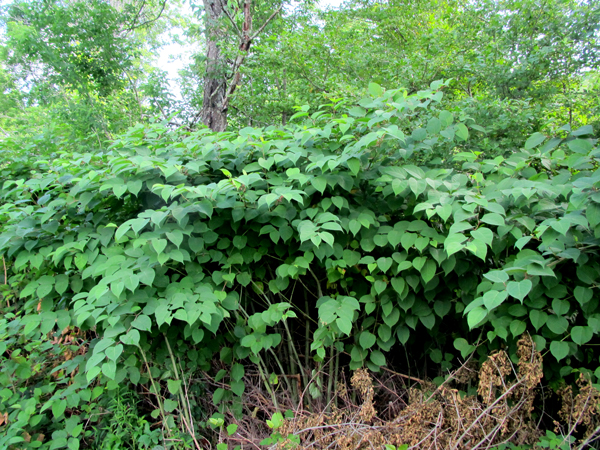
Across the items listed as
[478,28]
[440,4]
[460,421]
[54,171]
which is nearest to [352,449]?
[460,421]

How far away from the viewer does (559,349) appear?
159cm

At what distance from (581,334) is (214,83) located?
539 cm

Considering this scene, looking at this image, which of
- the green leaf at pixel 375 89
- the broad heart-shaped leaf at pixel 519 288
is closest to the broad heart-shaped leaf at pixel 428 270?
the broad heart-shaped leaf at pixel 519 288

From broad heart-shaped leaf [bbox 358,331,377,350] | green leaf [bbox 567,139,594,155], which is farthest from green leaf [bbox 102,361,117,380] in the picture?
green leaf [bbox 567,139,594,155]

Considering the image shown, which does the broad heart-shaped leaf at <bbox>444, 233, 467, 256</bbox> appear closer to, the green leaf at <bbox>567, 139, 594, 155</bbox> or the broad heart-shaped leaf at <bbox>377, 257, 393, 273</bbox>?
the broad heart-shaped leaf at <bbox>377, 257, 393, 273</bbox>

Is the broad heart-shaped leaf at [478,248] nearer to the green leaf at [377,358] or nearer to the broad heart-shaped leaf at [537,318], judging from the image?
the broad heart-shaped leaf at [537,318]

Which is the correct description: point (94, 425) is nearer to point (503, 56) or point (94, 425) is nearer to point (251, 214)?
point (251, 214)

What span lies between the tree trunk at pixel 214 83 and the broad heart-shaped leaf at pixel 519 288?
463 centimetres

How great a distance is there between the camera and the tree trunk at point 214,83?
534cm

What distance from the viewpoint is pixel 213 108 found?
543 centimetres

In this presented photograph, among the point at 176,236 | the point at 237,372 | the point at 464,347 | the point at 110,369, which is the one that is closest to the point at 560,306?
the point at 464,347

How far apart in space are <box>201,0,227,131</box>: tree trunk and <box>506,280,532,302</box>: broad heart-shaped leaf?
463 centimetres

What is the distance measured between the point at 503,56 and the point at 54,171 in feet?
16.0

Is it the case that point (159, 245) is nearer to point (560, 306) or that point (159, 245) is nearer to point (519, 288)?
point (519, 288)
